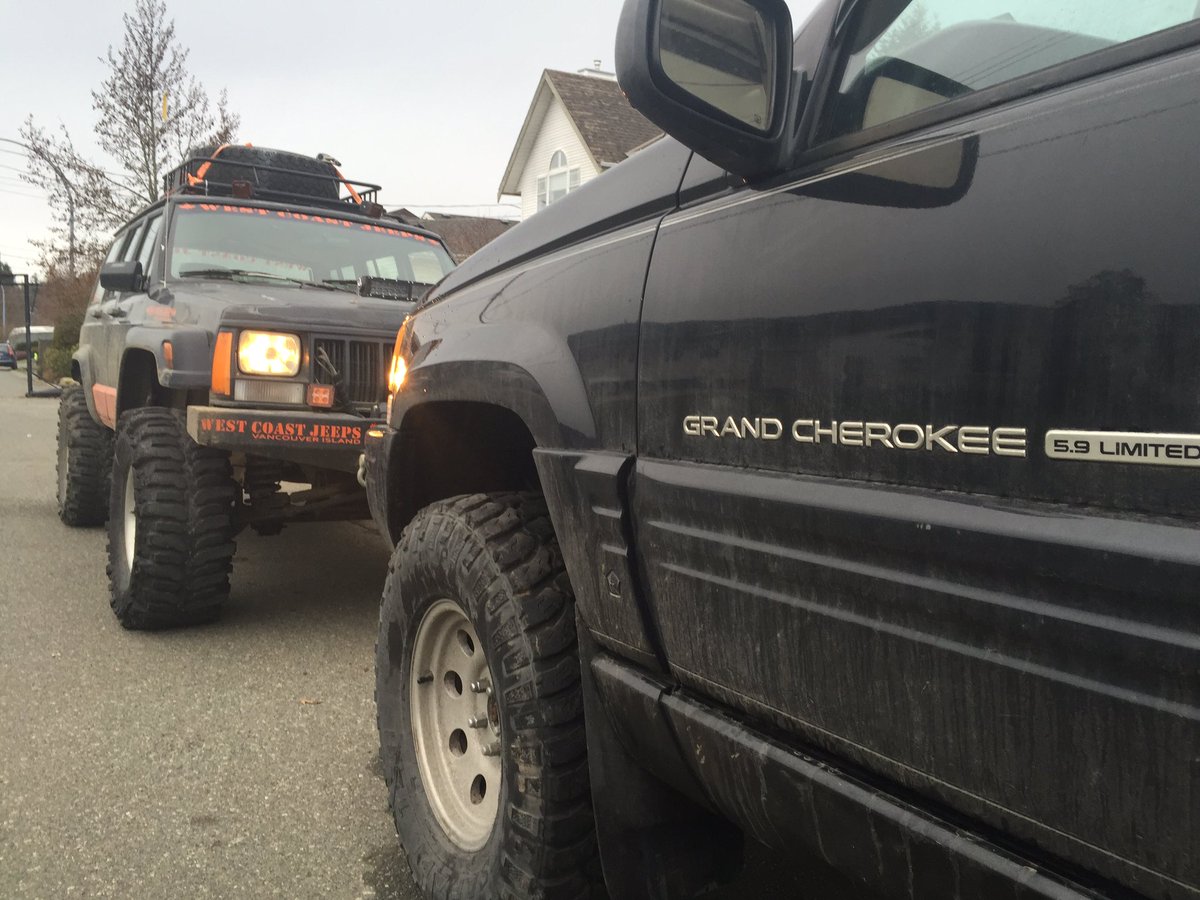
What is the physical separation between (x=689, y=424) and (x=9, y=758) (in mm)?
2814

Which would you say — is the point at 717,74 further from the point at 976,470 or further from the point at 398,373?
the point at 398,373

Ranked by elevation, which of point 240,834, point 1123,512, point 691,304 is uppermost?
point 691,304

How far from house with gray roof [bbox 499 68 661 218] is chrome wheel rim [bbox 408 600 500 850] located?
2071 cm

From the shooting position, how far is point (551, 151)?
83.6ft

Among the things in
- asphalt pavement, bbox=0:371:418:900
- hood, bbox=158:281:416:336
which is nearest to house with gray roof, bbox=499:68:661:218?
hood, bbox=158:281:416:336

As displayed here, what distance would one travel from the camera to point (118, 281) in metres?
5.33

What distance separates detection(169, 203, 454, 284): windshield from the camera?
527 cm

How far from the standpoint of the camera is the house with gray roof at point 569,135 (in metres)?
23.3

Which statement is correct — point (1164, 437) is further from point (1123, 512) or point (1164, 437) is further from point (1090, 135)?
point (1090, 135)

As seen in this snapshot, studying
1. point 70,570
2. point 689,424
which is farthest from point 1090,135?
point 70,570

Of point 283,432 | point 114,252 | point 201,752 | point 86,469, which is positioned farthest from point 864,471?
point 114,252

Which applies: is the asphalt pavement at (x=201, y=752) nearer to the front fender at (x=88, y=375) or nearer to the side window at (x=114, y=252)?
the front fender at (x=88, y=375)

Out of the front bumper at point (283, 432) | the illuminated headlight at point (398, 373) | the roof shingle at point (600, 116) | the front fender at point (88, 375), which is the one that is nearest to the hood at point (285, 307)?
the front bumper at point (283, 432)

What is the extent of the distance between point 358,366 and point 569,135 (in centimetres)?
2143
